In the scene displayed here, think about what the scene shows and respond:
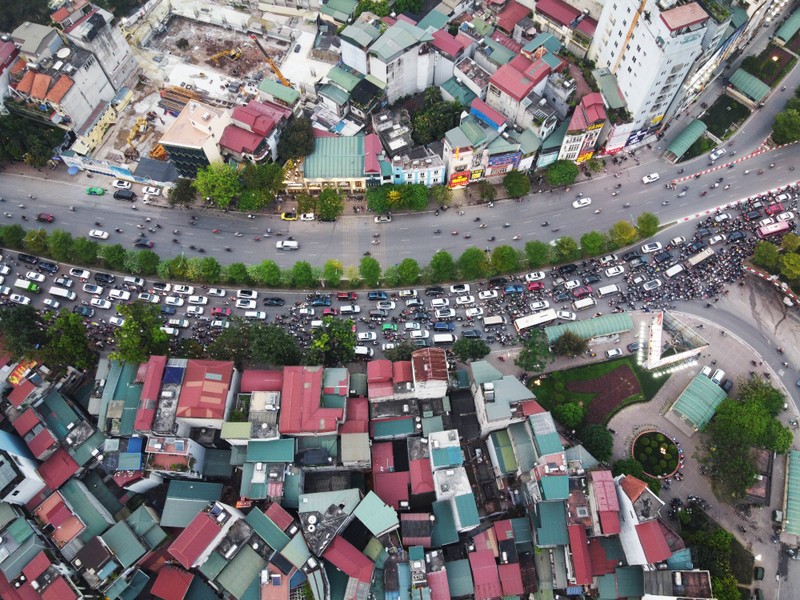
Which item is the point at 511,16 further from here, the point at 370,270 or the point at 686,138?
the point at 370,270

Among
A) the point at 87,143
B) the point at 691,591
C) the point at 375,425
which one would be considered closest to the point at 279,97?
the point at 87,143

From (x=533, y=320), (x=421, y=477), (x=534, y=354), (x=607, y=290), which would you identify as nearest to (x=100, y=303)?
(x=421, y=477)

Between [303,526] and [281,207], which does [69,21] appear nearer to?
[281,207]

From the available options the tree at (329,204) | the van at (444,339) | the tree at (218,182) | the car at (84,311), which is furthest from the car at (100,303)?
the van at (444,339)

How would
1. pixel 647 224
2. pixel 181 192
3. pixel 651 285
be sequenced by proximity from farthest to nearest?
pixel 181 192 < pixel 647 224 < pixel 651 285

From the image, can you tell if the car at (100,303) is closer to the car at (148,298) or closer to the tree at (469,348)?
the car at (148,298)

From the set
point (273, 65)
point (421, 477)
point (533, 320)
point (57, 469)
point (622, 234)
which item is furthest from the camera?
point (273, 65)
